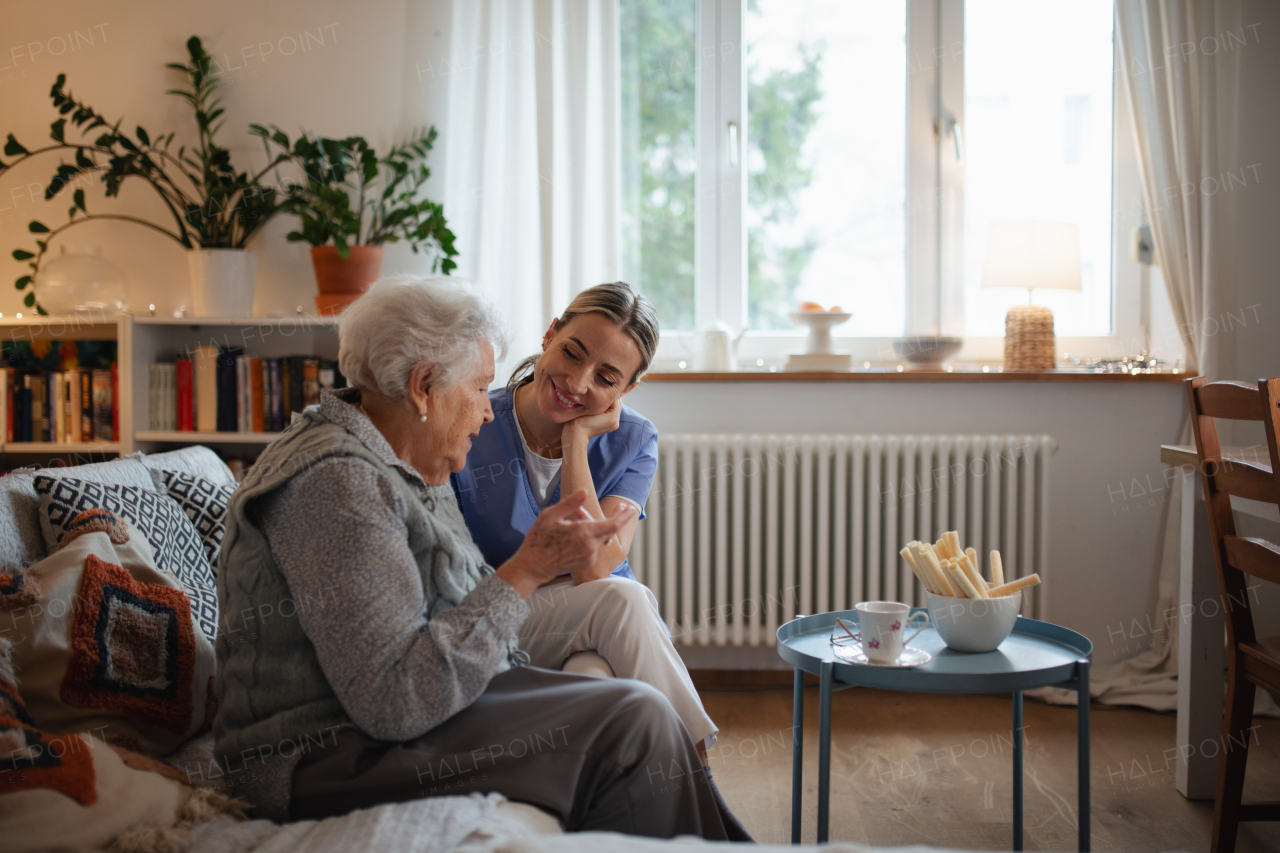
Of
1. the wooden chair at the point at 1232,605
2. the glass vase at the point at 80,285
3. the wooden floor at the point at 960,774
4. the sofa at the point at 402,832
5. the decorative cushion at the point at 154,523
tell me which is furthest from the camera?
the glass vase at the point at 80,285

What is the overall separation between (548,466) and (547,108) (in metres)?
1.51

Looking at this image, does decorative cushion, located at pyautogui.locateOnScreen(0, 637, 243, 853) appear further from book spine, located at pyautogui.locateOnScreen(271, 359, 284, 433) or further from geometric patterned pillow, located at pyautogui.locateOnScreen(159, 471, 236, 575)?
book spine, located at pyautogui.locateOnScreen(271, 359, 284, 433)

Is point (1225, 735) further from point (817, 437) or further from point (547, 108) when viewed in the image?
point (547, 108)

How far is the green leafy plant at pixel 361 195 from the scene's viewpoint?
2.61 m

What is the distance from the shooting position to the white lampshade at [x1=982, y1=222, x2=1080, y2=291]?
2600 mm

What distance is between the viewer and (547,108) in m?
2.78

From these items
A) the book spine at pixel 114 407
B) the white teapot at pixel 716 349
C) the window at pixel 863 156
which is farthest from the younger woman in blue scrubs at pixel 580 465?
the book spine at pixel 114 407

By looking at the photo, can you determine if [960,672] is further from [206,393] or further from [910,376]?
[206,393]

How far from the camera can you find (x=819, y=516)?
2.70 m

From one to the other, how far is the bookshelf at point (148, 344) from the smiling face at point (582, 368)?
1207 millimetres

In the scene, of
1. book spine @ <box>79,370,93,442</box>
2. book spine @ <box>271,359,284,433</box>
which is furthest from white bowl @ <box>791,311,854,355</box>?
book spine @ <box>79,370,93,442</box>

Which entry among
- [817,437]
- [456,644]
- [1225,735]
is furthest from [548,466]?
[1225,735]

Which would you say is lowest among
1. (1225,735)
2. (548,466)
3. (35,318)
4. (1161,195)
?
(1225,735)

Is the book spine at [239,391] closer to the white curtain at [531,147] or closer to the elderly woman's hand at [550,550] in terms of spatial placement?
the white curtain at [531,147]
